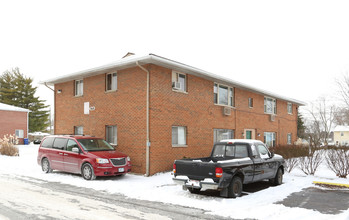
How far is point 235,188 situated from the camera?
833 cm

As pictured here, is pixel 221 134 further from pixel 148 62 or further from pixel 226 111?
pixel 148 62

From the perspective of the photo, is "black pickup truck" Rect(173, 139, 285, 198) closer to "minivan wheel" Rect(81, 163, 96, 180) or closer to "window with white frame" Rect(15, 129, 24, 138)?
"minivan wheel" Rect(81, 163, 96, 180)

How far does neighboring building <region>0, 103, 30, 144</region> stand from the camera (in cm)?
3241

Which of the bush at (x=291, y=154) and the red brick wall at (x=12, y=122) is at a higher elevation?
the red brick wall at (x=12, y=122)

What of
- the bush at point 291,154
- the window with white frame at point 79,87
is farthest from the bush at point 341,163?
the window with white frame at point 79,87

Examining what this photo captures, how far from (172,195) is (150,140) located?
4225 millimetres

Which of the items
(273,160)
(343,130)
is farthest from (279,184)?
(343,130)

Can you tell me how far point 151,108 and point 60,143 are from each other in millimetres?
4214

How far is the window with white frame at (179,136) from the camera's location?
46.1 feet

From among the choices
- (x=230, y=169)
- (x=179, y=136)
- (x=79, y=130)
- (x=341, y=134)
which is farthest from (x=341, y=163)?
(x=341, y=134)

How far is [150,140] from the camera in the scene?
492 inches

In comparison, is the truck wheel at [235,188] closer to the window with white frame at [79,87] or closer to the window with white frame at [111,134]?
the window with white frame at [111,134]

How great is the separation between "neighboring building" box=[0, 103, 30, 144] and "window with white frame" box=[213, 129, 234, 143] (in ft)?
86.3

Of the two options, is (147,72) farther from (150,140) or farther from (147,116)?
(150,140)
